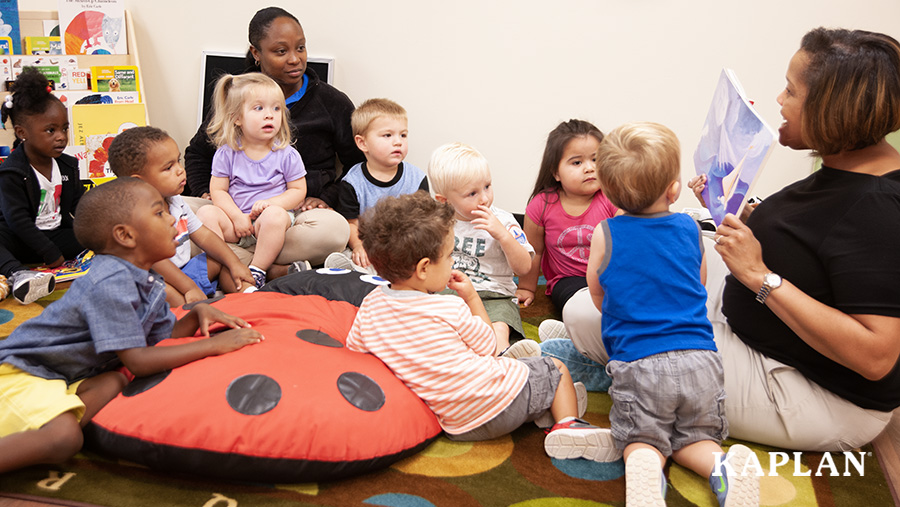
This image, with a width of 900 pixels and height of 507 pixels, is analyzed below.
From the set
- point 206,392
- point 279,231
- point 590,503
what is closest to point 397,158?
point 279,231

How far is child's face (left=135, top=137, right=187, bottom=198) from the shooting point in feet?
6.93

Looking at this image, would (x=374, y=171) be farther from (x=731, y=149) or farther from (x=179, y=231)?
(x=731, y=149)

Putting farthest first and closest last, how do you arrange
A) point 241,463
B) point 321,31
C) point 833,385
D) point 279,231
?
point 321,31 → point 279,231 → point 833,385 → point 241,463

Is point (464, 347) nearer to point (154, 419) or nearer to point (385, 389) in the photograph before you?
point (385, 389)

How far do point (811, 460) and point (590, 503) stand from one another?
61cm

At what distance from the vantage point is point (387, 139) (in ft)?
8.59

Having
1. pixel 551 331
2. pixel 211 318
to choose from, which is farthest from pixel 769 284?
pixel 211 318

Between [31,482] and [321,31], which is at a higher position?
[321,31]

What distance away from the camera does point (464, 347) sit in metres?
1.54

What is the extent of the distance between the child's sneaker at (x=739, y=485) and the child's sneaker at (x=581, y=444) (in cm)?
26

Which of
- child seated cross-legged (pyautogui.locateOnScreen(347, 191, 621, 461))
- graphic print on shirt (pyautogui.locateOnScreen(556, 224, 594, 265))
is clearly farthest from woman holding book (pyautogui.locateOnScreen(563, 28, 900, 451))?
graphic print on shirt (pyautogui.locateOnScreen(556, 224, 594, 265))

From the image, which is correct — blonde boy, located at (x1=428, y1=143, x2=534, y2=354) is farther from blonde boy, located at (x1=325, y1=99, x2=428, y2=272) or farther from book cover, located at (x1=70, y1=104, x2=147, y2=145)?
book cover, located at (x1=70, y1=104, x2=147, y2=145)

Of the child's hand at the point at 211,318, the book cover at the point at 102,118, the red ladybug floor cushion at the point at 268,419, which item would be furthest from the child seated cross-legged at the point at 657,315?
the book cover at the point at 102,118

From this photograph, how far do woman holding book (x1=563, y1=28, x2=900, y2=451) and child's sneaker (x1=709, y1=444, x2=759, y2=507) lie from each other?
270 millimetres
